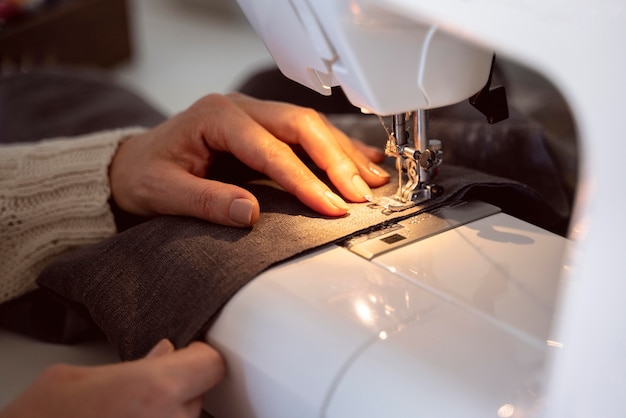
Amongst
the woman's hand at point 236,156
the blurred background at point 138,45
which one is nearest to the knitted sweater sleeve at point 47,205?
the woman's hand at point 236,156

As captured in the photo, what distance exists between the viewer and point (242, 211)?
687mm

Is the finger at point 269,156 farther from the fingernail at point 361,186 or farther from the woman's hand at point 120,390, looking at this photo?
the woman's hand at point 120,390

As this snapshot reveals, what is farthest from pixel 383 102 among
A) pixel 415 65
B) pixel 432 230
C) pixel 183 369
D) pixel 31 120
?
pixel 31 120

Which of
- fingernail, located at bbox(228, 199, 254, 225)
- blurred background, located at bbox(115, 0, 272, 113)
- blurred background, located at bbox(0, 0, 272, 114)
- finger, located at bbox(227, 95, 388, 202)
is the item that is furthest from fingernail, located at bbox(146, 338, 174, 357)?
blurred background, located at bbox(115, 0, 272, 113)

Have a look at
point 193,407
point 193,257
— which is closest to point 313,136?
point 193,257

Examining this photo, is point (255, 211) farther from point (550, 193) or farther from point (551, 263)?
point (550, 193)

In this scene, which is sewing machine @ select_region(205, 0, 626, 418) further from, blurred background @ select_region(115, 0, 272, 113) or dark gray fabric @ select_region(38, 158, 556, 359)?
blurred background @ select_region(115, 0, 272, 113)

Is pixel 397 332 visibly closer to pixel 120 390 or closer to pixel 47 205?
pixel 120 390

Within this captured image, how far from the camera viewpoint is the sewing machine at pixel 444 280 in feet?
1.41

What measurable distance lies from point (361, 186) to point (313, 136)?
0.25 ft

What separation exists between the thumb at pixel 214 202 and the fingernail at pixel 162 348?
5.1 inches

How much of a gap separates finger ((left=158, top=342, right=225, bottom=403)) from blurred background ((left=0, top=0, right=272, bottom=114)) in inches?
44.1

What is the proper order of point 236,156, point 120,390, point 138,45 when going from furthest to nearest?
point 138,45
point 236,156
point 120,390

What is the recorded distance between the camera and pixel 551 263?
2.08 feet
